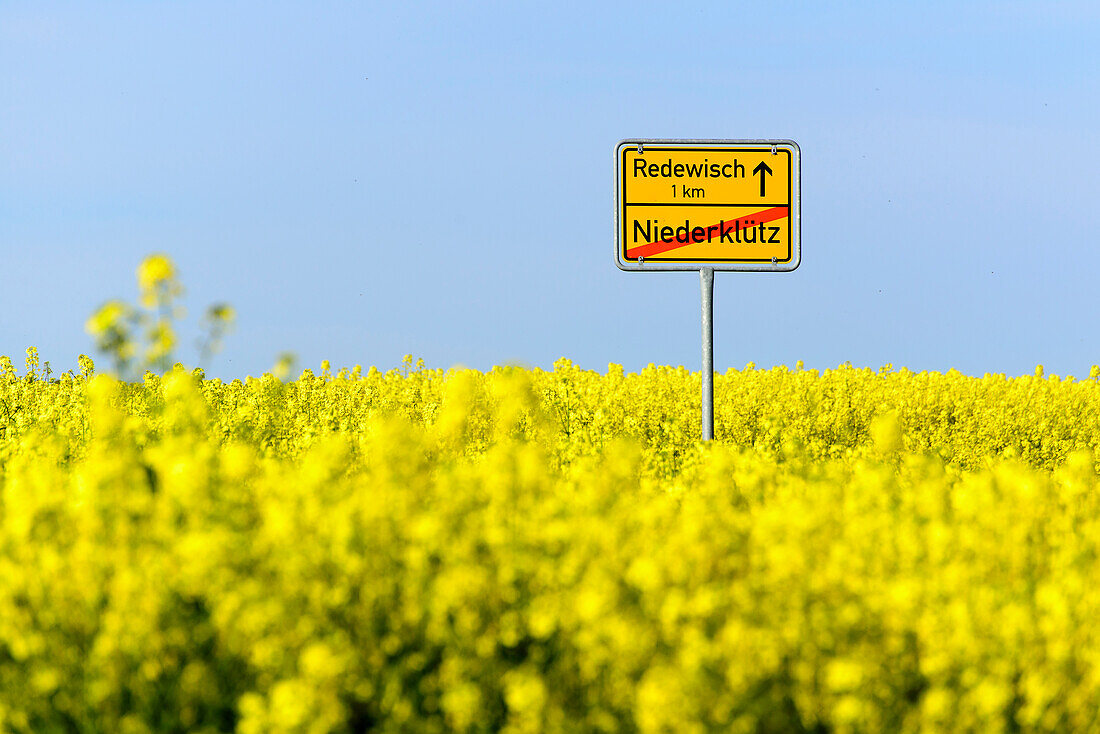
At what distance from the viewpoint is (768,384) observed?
1217 centimetres

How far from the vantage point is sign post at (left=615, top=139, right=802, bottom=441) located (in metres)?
8.30

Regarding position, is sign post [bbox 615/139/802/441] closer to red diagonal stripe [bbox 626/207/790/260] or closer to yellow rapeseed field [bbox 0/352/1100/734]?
red diagonal stripe [bbox 626/207/790/260]

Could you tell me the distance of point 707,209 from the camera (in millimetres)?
8375

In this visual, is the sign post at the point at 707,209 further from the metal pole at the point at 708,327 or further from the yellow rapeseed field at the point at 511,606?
the yellow rapeseed field at the point at 511,606

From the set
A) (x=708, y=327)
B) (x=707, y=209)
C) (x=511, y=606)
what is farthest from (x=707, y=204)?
(x=511, y=606)

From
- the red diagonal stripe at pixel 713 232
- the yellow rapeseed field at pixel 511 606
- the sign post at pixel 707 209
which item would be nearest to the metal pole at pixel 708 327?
the sign post at pixel 707 209

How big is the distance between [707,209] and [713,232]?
19 cm

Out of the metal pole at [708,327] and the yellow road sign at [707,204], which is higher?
the yellow road sign at [707,204]

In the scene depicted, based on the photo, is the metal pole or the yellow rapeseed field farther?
the metal pole

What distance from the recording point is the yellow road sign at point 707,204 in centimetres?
830

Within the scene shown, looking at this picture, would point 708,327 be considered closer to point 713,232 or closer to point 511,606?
point 713,232

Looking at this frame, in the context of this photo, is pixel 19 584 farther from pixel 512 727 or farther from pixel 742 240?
pixel 742 240

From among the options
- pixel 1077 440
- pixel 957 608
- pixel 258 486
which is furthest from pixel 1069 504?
pixel 1077 440

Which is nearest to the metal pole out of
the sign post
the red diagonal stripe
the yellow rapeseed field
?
the sign post
